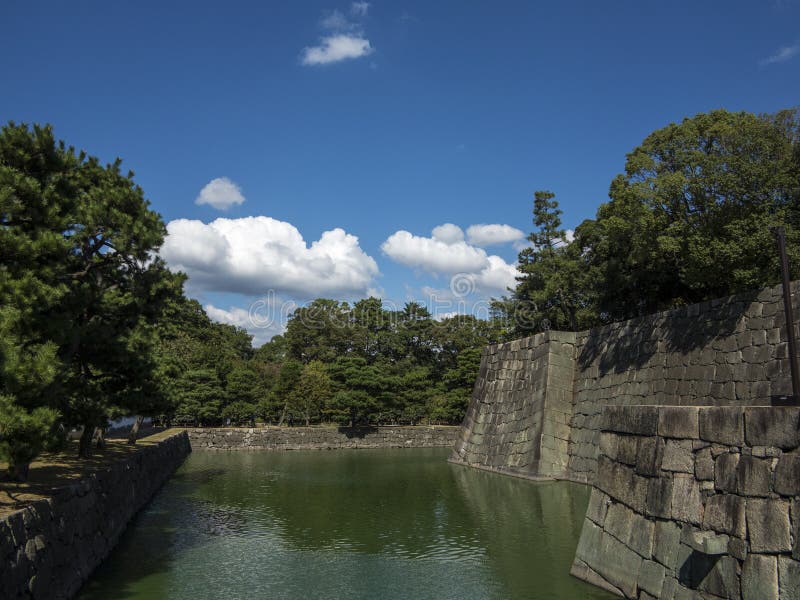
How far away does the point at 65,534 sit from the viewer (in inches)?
312

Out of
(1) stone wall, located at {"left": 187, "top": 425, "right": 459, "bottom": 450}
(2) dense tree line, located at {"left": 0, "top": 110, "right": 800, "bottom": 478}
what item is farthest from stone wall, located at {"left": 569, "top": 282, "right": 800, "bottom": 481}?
(1) stone wall, located at {"left": 187, "top": 425, "right": 459, "bottom": 450}

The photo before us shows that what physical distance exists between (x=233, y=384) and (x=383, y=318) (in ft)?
47.9

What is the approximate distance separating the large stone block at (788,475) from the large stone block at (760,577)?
0.61 meters

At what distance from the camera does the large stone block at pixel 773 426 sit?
16.7 ft

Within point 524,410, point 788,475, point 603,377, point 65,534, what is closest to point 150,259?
point 65,534

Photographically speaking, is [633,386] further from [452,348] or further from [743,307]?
[452,348]

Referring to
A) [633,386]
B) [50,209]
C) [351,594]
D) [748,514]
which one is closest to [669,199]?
[633,386]

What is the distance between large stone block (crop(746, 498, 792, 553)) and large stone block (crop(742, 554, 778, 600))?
0.09m

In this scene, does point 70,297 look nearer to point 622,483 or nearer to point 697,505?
point 622,483

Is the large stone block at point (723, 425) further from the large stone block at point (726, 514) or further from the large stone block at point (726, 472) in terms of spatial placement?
the large stone block at point (726, 514)

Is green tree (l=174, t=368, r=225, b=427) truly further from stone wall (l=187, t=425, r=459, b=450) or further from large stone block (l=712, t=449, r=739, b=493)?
large stone block (l=712, t=449, r=739, b=493)

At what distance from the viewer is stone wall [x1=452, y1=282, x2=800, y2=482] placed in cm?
1184

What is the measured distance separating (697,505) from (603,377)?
11.8 metres

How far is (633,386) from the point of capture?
51.4ft
